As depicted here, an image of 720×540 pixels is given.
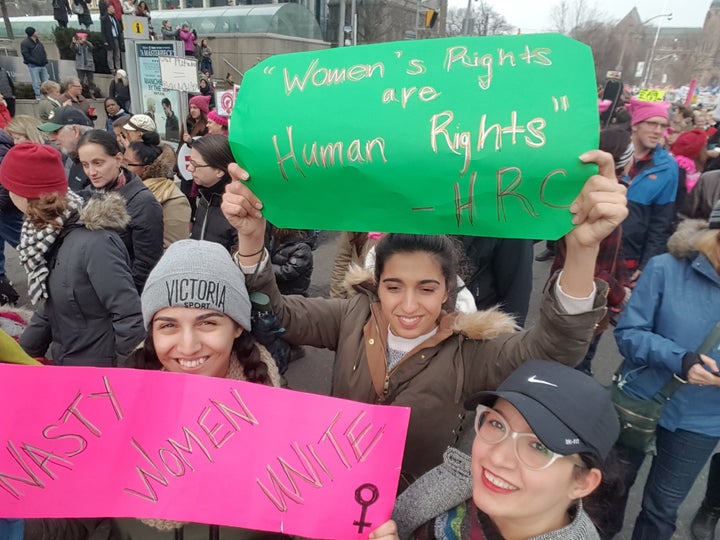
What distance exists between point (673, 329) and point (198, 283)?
75.4 inches

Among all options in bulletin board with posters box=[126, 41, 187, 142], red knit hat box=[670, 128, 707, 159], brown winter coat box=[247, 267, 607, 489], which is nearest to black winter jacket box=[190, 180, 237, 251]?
brown winter coat box=[247, 267, 607, 489]

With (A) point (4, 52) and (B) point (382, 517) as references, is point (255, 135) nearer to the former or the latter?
(B) point (382, 517)

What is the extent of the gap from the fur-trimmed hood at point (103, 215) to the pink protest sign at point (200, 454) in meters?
1.25

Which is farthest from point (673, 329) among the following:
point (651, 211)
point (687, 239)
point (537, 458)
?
point (651, 211)

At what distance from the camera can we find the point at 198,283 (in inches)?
56.2

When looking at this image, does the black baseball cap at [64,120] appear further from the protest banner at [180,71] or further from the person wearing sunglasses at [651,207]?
the person wearing sunglasses at [651,207]

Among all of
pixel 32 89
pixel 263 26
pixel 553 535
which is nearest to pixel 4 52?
pixel 32 89

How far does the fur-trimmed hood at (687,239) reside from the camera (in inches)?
76.9

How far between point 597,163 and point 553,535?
0.89 meters

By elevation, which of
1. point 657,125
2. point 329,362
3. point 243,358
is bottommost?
point 329,362

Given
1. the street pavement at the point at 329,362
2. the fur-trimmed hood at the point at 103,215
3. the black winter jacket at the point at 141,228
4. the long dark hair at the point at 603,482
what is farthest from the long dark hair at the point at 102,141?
the long dark hair at the point at 603,482

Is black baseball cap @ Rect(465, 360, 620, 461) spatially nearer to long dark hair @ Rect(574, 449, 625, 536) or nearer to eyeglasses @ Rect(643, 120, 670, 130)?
long dark hair @ Rect(574, 449, 625, 536)

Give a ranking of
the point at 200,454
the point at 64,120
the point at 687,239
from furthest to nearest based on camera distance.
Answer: the point at 64,120
the point at 687,239
the point at 200,454

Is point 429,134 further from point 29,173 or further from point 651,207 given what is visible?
point 651,207
